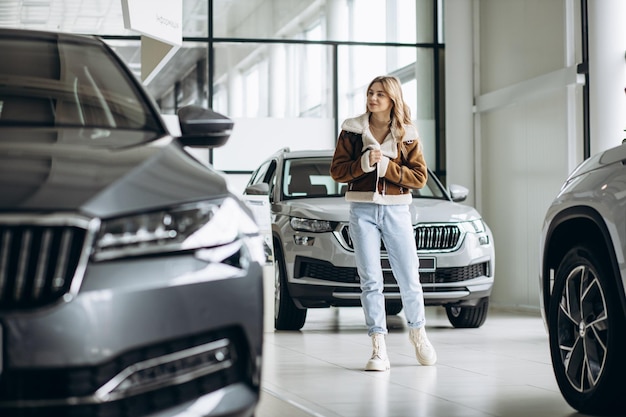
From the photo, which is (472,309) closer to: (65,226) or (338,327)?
(338,327)

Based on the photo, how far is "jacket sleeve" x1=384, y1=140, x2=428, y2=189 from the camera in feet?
21.9

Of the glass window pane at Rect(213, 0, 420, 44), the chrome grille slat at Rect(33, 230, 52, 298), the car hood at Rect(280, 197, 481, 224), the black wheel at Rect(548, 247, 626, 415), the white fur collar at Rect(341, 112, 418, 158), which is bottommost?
the black wheel at Rect(548, 247, 626, 415)

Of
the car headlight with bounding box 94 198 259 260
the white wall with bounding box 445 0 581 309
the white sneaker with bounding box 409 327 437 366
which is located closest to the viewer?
the car headlight with bounding box 94 198 259 260

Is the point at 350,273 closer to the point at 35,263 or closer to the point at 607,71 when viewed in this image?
the point at 607,71

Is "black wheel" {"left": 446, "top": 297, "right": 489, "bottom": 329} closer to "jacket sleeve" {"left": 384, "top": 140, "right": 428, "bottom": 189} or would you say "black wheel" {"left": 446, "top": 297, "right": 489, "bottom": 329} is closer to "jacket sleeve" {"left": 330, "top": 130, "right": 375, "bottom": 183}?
"jacket sleeve" {"left": 384, "top": 140, "right": 428, "bottom": 189}

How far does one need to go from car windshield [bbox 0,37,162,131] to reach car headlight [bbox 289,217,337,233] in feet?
17.5

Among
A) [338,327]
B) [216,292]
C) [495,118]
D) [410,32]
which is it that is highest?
[410,32]

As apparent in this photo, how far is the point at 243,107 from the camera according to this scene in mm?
15633

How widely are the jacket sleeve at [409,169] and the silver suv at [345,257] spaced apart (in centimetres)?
250

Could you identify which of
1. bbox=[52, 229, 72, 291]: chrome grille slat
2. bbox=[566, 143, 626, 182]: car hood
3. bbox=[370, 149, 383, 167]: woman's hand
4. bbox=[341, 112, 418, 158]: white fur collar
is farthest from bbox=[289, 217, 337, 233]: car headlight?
bbox=[52, 229, 72, 291]: chrome grille slat

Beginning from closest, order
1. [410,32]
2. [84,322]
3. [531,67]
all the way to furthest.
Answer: [84,322]
[531,67]
[410,32]

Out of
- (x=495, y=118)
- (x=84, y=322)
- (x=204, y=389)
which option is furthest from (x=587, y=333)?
(x=495, y=118)

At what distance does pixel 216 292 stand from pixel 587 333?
237 centimetres

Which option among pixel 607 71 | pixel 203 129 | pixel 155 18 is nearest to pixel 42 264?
pixel 203 129
